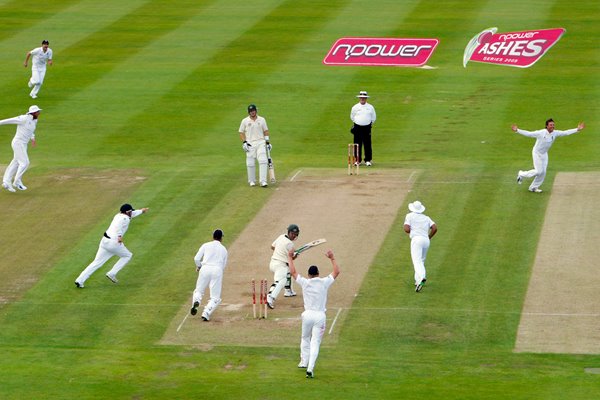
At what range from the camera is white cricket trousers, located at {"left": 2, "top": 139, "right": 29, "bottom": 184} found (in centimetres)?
3350

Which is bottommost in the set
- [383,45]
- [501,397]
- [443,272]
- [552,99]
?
[501,397]

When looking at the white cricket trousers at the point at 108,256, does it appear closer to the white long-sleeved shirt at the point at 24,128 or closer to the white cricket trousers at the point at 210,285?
the white cricket trousers at the point at 210,285

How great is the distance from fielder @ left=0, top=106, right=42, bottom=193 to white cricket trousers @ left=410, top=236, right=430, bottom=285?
462 inches

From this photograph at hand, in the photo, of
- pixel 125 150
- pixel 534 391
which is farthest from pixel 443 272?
pixel 125 150

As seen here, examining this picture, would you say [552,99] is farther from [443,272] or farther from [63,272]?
[63,272]

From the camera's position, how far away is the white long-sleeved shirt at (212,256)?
24.9 meters

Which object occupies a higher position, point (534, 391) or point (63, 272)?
point (63, 272)

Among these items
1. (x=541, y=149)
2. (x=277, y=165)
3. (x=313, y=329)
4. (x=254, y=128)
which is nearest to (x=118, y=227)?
(x=313, y=329)

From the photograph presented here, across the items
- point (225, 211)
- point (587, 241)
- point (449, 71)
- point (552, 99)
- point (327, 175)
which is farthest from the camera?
point (449, 71)

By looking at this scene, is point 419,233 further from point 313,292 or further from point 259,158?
point 259,158

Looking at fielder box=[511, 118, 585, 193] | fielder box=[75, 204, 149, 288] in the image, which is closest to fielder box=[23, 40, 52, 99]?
fielder box=[75, 204, 149, 288]

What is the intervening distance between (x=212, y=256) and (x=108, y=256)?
9.43 ft

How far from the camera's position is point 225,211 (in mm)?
31641

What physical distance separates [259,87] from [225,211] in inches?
512
